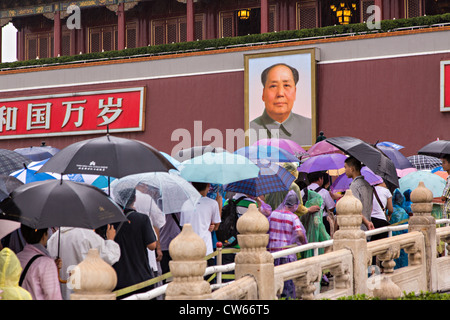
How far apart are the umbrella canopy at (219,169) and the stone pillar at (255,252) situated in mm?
2079

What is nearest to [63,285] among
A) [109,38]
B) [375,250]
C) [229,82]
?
[375,250]

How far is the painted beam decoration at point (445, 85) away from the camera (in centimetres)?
1658

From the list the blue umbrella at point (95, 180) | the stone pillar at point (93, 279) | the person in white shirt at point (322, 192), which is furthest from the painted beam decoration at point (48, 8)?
the stone pillar at point (93, 279)

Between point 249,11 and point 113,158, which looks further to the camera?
point 249,11

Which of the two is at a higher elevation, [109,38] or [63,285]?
[109,38]

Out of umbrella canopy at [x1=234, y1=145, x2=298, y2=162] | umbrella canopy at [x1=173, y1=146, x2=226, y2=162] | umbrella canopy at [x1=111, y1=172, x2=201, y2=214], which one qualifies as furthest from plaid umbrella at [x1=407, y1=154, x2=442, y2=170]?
umbrella canopy at [x1=111, y1=172, x2=201, y2=214]

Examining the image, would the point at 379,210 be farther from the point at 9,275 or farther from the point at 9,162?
the point at 9,275

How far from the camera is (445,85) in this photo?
16656mm

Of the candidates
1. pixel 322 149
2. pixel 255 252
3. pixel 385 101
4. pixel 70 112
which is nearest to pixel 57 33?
pixel 70 112

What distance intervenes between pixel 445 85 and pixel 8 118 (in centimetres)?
1282

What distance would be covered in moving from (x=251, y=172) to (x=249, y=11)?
15.9 metres

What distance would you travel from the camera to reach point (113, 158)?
242 inches
